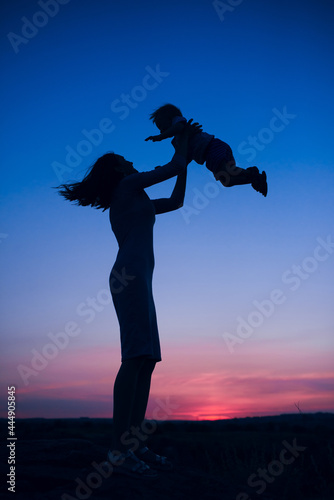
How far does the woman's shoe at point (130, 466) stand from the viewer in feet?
11.1

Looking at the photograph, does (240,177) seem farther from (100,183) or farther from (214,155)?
(100,183)

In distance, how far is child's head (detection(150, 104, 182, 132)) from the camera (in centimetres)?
490

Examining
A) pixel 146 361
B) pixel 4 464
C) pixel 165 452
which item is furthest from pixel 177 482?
pixel 165 452

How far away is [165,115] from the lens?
4918 millimetres

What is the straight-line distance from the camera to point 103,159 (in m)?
4.02

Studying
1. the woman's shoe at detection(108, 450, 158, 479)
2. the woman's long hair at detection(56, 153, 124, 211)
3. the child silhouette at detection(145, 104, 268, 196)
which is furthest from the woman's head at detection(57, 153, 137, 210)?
the woman's shoe at detection(108, 450, 158, 479)

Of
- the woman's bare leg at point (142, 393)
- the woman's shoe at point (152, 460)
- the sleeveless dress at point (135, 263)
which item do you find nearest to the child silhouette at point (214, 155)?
the sleeveless dress at point (135, 263)

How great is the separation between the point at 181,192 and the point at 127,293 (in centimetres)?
139

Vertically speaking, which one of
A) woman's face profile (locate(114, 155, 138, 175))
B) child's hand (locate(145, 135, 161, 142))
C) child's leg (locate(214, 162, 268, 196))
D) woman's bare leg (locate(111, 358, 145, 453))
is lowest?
woman's bare leg (locate(111, 358, 145, 453))

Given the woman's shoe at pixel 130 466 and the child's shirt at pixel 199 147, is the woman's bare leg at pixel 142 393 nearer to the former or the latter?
the woman's shoe at pixel 130 466

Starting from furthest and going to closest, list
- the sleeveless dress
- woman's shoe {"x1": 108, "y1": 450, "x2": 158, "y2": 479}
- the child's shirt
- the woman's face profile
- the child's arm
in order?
the child's shirt < the child's arm < the woman's face profile < the sleeveless dress < woman's shoe {"x1": 108, "y1": 450, "x2": 158, "y2": 479}

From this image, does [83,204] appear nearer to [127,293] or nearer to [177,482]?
[127,293]

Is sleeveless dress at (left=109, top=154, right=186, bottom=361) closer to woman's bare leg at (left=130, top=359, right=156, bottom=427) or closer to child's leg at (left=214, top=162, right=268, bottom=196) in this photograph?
woman's bare leg at (left=130, top=359, right=156, bottom=427)

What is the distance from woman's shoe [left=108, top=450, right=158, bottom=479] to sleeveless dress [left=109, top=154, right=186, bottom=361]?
28.3 inches
